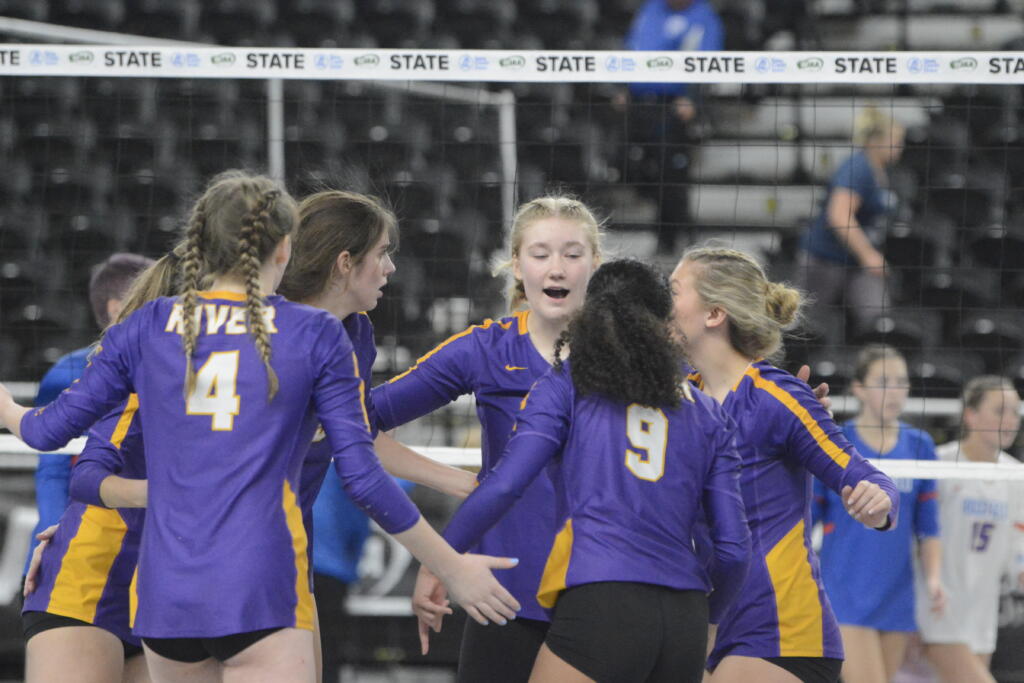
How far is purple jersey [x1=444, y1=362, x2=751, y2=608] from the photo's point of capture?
2857 mm

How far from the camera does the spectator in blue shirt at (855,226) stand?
7246 mm

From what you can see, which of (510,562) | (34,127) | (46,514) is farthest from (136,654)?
(34,127)

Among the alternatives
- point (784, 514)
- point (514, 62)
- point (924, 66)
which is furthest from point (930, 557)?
point (514, 62)

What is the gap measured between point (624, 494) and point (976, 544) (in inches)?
154

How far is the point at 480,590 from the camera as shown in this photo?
295 centimetres

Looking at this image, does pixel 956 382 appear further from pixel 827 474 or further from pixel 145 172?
pixel 145 172

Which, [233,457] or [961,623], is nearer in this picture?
[233,457]

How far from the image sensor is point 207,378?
2.74 meters

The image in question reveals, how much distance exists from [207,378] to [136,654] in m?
1.08

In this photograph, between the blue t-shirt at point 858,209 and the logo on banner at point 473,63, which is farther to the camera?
the blue t-shirt at point 858,209

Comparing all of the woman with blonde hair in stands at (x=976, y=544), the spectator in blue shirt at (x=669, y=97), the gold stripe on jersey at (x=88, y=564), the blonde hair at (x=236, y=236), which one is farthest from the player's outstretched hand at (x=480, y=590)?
the spectator in blue shirt at (x=669, y=97)

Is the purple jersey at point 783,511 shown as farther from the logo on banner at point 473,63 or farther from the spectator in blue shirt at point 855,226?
the spectator in blue shirt at point 855,226

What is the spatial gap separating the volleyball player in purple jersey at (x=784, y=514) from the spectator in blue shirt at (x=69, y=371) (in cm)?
193

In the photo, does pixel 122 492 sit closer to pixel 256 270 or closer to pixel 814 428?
pixel 256 270
